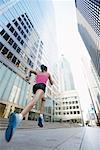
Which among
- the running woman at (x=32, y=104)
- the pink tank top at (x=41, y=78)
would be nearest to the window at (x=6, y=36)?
the running woman at (x=32, y=104)

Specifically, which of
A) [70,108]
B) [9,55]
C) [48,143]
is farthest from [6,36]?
[70,108]

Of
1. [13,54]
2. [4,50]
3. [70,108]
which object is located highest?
[70,108]

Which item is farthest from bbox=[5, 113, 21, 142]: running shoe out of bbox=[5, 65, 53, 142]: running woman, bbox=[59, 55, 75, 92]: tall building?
bbox=[59, 55, 75, 92]: tall building

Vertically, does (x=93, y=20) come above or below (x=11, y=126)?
above

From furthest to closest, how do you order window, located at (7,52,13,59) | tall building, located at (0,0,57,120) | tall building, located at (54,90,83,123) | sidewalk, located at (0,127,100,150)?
tall building, located at (54,90,83,123), window, located at (7,52,13,59), tall building, located at (0,0,57,120), sidewalk, located at (0,127,100,150)

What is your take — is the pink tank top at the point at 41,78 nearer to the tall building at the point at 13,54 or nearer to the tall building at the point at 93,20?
the tall building at the point at 13,54

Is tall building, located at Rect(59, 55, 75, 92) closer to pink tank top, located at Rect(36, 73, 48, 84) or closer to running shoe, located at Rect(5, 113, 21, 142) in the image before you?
pink tank top, located at Rect(36, 73, 48, 84)

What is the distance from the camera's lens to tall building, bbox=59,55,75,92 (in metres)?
163

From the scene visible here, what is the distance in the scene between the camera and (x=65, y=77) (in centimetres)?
16975

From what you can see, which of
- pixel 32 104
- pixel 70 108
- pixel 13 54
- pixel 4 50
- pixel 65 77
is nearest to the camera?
pixel 32 104

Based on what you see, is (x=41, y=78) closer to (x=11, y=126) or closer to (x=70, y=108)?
(x=11, y=126)

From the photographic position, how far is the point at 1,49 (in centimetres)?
2362

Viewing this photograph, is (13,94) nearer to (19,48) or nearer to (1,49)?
(1,49)

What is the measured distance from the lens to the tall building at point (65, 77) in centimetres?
16325
